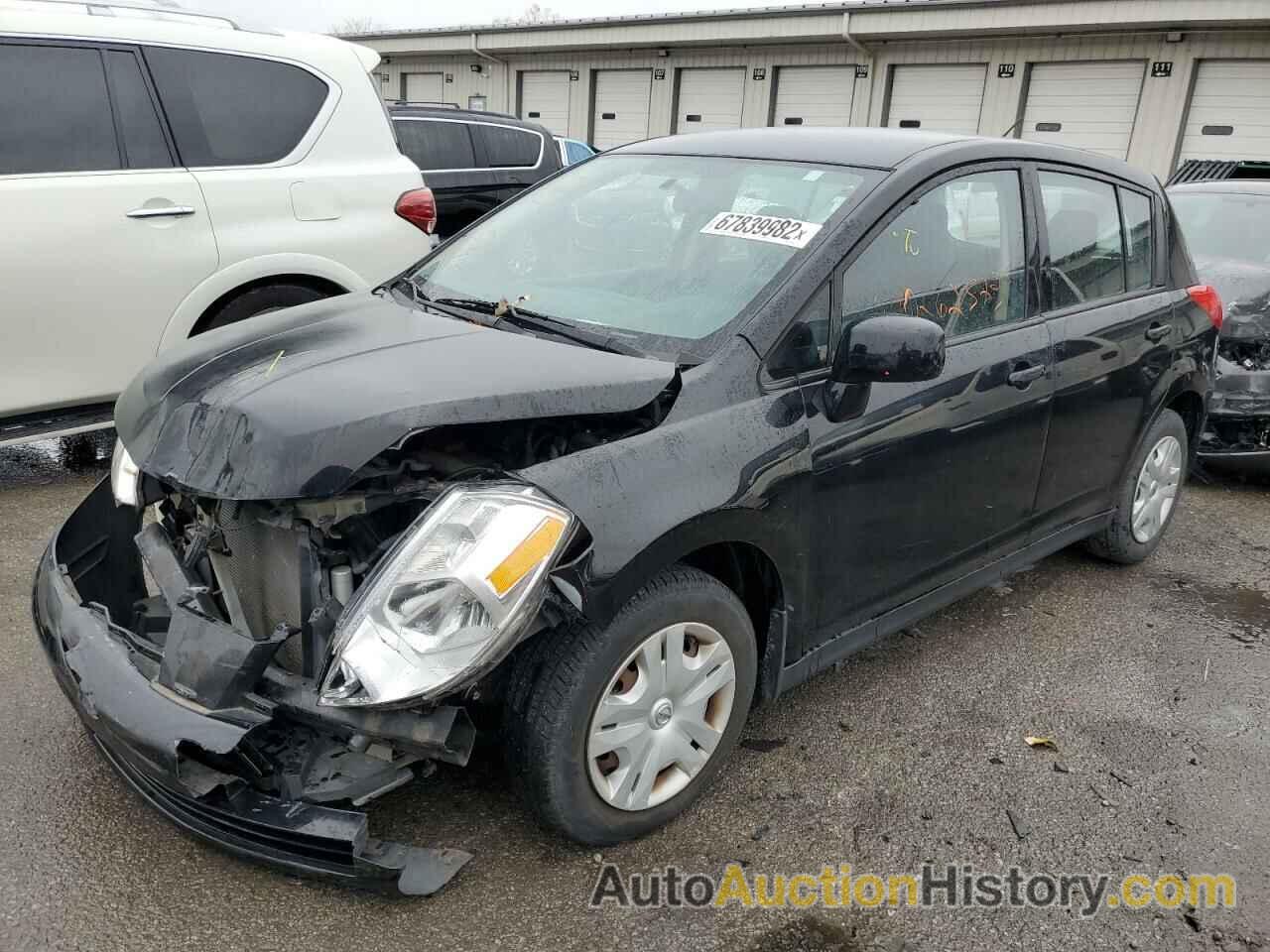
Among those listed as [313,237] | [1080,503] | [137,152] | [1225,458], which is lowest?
[1225,458]

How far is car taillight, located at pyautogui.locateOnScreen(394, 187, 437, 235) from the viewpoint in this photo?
5148 mm

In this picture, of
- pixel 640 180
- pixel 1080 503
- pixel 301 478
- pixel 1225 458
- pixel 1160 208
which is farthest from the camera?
pixel 1225 458

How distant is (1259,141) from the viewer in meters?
15.0

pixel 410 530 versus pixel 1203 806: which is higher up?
pixel 410 530

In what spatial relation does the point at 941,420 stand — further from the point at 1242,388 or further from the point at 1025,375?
the point at 1242,388

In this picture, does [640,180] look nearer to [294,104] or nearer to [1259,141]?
[294,104]

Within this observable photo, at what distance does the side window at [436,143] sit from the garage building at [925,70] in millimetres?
4427

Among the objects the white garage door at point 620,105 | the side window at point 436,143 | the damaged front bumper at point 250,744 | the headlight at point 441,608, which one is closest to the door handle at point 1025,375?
the headlight at point 441,608

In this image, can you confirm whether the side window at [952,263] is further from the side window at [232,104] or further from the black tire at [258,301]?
the side window at [232,104]

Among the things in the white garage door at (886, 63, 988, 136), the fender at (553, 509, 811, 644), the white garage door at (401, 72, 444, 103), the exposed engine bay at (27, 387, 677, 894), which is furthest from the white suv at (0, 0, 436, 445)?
the white garage door at (401, 72, 444, 103)

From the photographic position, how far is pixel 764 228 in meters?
2.81

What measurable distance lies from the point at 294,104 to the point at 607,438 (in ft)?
11.6

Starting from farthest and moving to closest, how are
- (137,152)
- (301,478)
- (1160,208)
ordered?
1. (137,152)
2. (1160,208)
3. (301,478)

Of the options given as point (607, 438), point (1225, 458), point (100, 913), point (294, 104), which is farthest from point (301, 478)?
point (1225, 458)
